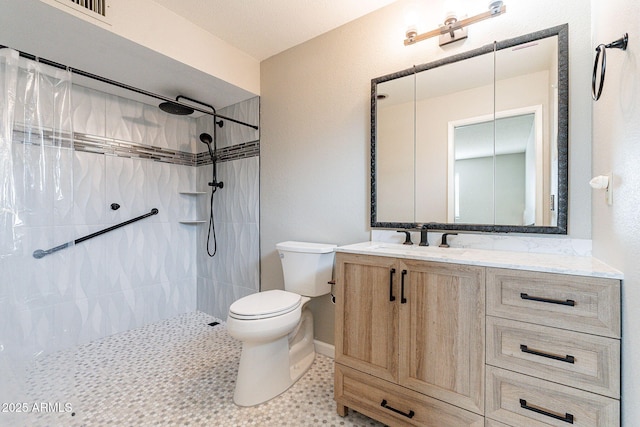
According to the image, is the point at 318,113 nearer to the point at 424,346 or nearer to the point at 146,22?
the point at 146,22

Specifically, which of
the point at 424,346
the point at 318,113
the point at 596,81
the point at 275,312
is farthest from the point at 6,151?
the point at 596,81

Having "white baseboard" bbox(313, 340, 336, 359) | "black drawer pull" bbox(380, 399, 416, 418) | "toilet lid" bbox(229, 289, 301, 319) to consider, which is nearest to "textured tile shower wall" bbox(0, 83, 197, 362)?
"toilet lid" bbox(229, 289, 301, 319)

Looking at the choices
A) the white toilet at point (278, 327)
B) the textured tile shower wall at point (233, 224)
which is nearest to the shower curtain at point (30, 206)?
the white toilet at point (278, 327)

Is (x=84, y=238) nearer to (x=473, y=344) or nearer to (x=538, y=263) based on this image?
(x=473, y=344)

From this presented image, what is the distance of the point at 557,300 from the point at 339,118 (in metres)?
1.61

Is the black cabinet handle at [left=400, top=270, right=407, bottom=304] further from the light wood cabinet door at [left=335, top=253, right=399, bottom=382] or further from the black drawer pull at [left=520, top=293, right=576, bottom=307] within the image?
the black drawer pull at [left=520, top=293, right=576, bottom=307]

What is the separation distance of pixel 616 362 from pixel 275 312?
1370mm

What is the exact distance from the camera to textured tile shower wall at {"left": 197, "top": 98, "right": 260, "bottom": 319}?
→ 252 centimetres

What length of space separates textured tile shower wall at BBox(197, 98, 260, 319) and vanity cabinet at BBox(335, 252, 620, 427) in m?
1.33

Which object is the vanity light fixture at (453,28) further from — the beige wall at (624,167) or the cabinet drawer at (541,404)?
the cabinet drawer at (541,404)

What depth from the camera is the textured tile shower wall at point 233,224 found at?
2521mm

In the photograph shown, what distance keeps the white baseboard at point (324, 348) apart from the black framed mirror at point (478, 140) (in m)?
1.02

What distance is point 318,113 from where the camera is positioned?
2.11 metres

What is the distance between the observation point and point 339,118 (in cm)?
200
